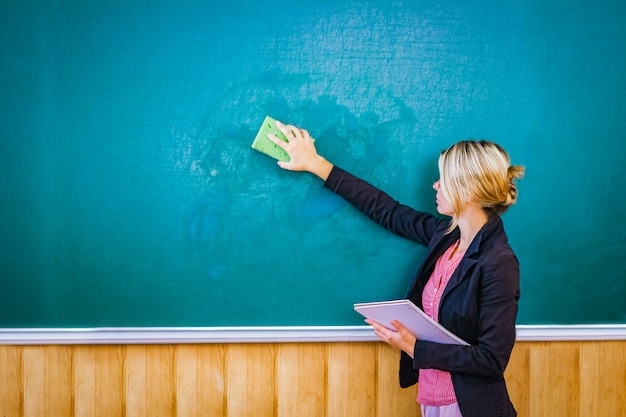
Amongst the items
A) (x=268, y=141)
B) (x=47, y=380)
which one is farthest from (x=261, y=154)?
(x=47, y=380)

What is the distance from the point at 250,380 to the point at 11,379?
716 mm

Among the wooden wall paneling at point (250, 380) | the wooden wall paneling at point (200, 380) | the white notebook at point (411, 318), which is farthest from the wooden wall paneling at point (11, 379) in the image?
the white notebook at point (411, 318)

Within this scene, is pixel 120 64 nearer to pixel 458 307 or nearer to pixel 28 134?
pixel 28 134

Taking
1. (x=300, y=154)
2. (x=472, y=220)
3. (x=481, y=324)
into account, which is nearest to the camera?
(x=481, y=324)

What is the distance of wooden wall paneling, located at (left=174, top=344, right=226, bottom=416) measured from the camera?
1.78m

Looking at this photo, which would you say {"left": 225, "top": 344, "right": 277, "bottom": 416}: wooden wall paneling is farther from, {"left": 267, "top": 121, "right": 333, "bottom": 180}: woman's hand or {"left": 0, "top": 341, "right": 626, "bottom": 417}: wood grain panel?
{"left": 267, "top": 121, "right": 333, "bottom": 180}: woman's hand

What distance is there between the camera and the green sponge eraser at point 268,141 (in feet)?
5.66

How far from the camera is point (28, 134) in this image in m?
1.70

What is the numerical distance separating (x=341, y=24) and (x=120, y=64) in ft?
2.19

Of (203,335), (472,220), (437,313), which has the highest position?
(472,220)

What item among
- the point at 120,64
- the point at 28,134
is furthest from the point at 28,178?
the point at 120,64

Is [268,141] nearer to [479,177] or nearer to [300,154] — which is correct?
[300,154]

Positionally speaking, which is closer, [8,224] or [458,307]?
[458,307]

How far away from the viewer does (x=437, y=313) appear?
1573 mm
